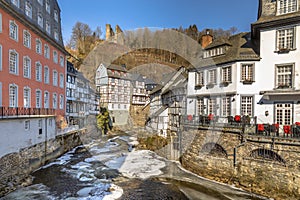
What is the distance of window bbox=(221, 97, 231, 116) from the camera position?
16.8 meters

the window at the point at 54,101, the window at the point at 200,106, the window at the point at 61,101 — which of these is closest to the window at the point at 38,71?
the window at the point at 54,101

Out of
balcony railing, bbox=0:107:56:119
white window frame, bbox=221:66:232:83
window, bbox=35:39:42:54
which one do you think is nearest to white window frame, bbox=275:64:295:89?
white window frame, bbox=221:66:232:83

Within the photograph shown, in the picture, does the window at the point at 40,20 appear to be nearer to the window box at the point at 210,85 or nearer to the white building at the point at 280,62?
the window box at the point at 210,85

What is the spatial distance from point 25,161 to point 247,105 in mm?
16856

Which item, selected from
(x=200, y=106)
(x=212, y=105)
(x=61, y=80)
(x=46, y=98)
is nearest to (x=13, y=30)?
(x=46, y=98)

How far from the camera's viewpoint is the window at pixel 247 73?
51.2 feet

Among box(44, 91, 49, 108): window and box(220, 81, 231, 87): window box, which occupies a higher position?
box(220, 81, 231, 87): window box

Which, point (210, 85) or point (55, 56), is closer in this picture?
point (210, 85)

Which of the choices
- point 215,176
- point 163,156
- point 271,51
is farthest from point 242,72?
point 163,156

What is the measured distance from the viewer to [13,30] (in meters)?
15.1

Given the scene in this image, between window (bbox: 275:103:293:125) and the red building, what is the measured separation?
18936 mm

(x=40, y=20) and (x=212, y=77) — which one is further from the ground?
(x=40, y=20)

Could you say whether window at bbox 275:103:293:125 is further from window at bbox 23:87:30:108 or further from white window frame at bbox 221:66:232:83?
window at bbox 23:87:30:108

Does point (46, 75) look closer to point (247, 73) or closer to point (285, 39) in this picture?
point (247, 73)
